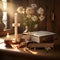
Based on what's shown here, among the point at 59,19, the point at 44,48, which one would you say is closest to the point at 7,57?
the point at 44,48

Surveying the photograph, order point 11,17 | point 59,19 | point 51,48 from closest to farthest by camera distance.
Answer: point 51,48 → point 59,19 → point 11,17

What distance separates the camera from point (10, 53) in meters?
0.87

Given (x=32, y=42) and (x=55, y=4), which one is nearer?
(x=32, y=42)

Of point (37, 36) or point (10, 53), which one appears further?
point (37, 36)

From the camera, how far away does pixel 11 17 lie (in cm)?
238

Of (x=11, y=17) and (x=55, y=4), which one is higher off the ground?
(x=55, y=4)

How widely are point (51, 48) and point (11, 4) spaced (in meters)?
1.31

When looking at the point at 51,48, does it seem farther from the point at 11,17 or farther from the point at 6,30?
the point at 11,17

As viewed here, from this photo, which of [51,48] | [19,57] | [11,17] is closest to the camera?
[19,57]

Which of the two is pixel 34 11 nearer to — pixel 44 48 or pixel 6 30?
pixel 6 30

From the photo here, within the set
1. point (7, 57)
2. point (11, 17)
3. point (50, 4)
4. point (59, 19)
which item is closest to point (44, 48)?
point (7, 57)

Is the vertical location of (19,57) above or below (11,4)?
below

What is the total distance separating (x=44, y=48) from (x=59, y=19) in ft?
2.72

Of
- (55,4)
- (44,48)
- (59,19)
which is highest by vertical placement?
(55,4)
